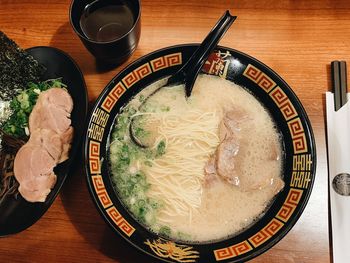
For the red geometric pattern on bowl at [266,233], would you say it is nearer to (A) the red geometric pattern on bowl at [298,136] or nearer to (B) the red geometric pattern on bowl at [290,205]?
(B) the red geometric pattern on bowl at [290,205]

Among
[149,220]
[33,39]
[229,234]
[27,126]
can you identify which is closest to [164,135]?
[149,220]

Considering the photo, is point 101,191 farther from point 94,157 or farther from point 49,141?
point 49,141

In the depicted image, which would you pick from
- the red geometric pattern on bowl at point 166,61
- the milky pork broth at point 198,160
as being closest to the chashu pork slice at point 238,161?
the milky pork broth at point 198,160

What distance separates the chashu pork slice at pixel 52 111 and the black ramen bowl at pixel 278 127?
0.20 meters

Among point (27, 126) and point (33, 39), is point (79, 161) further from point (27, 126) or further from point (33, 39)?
point (33, 39)

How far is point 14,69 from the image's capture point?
169 cm

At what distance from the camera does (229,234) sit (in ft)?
4.69

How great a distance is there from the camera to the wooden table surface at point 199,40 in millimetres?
1498

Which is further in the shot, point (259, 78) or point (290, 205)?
point (259, 78)

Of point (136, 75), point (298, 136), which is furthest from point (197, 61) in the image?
point (298, 136)

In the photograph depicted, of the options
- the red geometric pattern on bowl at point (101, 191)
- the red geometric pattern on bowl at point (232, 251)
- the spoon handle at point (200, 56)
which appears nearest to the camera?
the red geometric pattern on bowl at point (232, 251)

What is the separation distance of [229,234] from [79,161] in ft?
2.36

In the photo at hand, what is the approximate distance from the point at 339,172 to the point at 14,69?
152cm

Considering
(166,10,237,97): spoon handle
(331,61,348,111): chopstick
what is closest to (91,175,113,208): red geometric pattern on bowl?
(166,10,237,97): spoon handle
